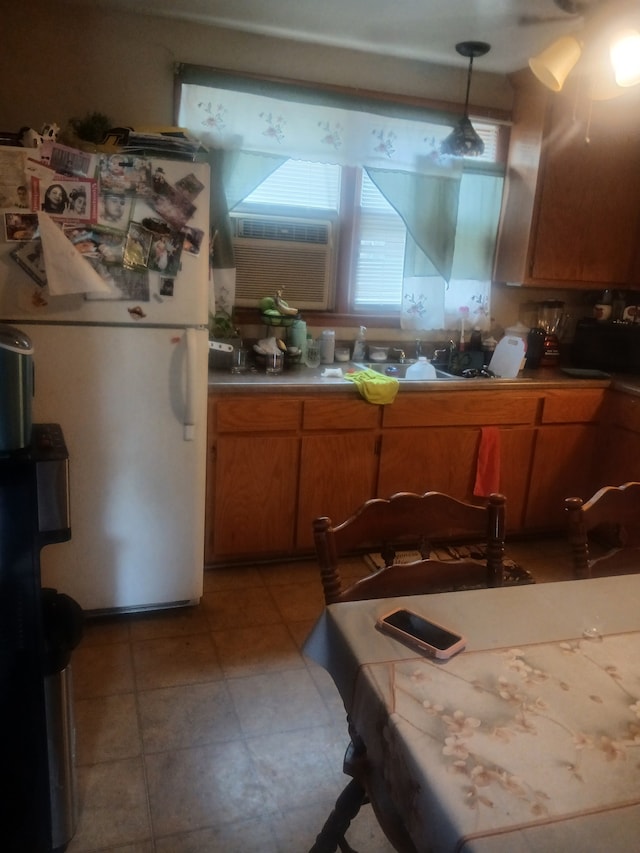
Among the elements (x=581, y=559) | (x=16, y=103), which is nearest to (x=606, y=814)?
(x=581, y=559)

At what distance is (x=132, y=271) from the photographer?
219cm

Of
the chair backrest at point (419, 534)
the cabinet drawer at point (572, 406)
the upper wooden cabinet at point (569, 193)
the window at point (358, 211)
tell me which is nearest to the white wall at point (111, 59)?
the window at point (358, 211)

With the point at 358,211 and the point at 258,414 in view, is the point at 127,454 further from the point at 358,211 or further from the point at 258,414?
the point at 358,211

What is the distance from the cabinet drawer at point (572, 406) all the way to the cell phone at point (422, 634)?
2.27 m

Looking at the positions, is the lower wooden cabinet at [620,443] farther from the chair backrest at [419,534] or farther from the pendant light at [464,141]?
the chair backrest at [419,534]

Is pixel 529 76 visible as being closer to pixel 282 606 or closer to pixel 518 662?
pixel 282 606

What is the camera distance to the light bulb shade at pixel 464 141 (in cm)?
316

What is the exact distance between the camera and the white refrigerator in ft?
7.11

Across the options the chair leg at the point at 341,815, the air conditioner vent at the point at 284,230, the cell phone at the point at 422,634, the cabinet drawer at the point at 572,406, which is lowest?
the chair leg at the point at 341,815

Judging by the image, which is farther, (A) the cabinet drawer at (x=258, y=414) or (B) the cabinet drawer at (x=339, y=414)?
(B) the cabinet drawer at (x=339, y=414)

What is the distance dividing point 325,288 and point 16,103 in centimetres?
155

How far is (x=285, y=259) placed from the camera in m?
3.27

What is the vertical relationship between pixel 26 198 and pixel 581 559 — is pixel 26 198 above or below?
above

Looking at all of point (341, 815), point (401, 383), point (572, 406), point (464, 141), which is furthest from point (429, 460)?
point (341, 815)
